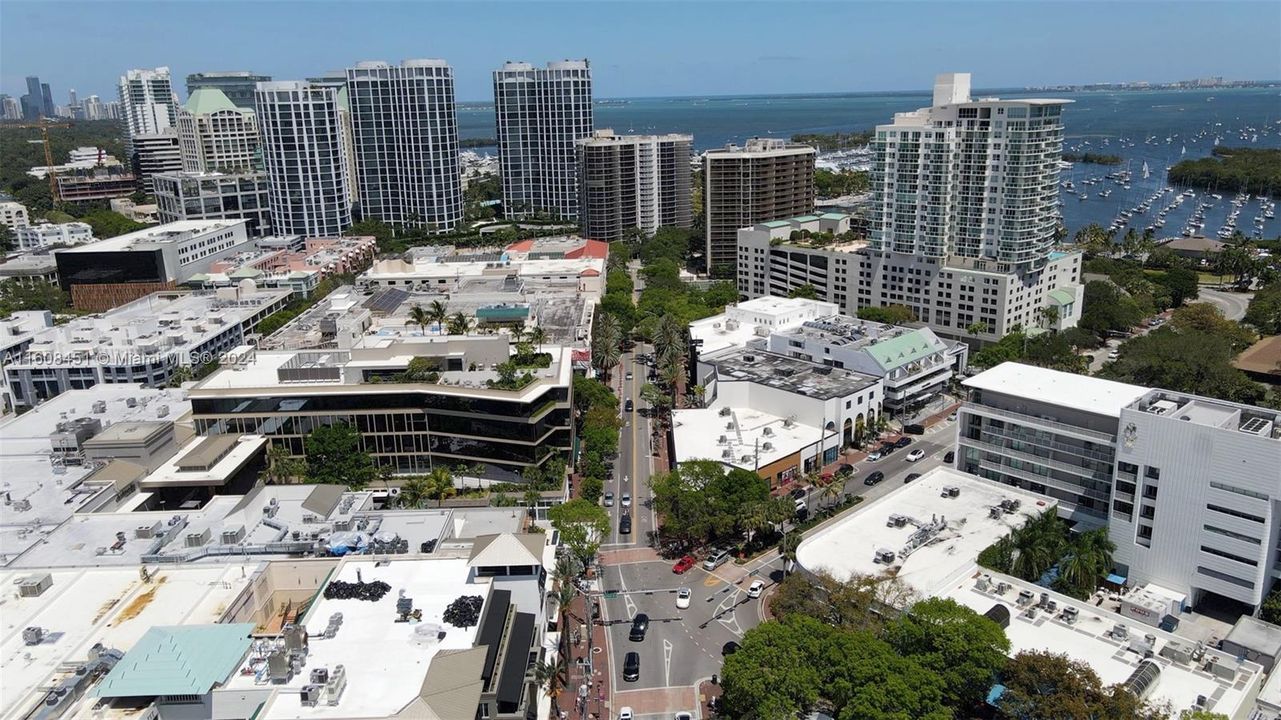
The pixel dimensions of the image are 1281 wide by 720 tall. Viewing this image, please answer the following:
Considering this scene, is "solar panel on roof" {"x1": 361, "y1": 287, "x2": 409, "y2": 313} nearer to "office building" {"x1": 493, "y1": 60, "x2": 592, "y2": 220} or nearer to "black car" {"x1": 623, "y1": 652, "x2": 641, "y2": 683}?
"black car" {"x1": 623, "y1": 652, "x2": 641, "y2": 683}

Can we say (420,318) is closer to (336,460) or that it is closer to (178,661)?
(336,460)

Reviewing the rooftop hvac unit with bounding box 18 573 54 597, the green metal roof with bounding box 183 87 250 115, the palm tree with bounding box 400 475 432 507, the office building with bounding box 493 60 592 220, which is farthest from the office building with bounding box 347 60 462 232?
the rooftop hvac unit with bounding box 18 573 54 597

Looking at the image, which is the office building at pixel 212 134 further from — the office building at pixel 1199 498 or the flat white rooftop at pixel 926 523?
the office building at pixel 1199 498

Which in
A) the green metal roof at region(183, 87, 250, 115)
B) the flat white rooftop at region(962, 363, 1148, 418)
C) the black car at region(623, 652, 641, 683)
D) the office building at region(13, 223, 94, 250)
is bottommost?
the black car at region(623, 652, 641, 683)

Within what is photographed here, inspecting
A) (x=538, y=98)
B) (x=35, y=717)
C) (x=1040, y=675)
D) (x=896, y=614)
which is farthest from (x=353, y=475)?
(x=538, y=98)

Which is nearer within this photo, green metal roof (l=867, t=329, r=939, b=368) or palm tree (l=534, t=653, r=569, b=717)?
palm tree (l=534, t=653, r=569, b=717)

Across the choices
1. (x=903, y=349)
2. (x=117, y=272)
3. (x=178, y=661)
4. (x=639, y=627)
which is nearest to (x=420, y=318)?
(x=639, y=627)
